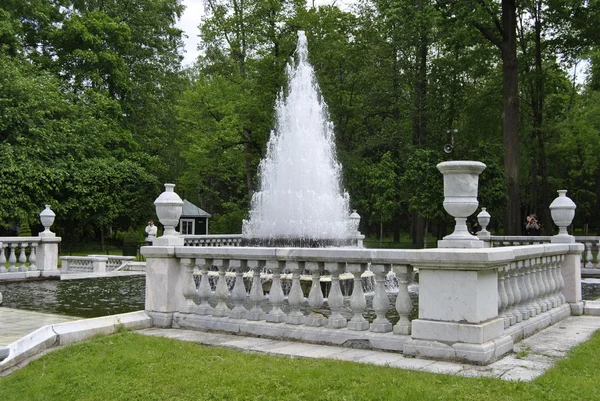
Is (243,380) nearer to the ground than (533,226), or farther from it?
nearer to the ground

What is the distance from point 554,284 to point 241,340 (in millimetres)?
4510

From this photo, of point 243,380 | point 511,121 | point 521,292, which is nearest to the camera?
point 243,380

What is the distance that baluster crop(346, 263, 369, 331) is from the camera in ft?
21.1

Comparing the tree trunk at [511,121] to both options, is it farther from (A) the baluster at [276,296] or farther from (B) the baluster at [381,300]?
(B) the baluster at [381,300]

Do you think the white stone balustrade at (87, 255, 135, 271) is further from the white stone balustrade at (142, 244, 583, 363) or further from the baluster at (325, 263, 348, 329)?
the baluster at (325, 263, 348, 329)

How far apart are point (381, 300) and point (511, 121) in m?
19.4

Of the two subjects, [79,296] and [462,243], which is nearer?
[462,243]

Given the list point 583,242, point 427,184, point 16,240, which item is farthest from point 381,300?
point 427,184

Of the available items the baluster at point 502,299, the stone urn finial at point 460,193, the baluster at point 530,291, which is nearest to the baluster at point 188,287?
the stone urn finial at point 460,193

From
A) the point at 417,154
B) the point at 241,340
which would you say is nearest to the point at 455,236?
the point at 241,340

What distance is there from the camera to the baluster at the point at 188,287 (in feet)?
25.7

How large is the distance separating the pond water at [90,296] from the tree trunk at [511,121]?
7.97 m

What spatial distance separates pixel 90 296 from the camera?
1284 centimetres

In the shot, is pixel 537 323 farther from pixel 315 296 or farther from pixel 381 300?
pixel 315 296
